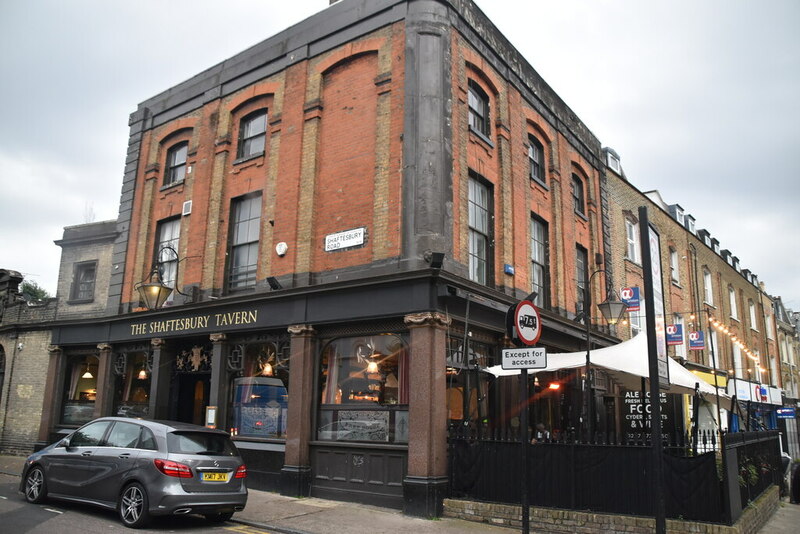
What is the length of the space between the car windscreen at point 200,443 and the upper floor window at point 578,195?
13853 mm

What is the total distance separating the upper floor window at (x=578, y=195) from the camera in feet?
64.2

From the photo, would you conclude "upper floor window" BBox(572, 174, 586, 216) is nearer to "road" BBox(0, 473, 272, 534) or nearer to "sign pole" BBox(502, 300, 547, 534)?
"sign pole" BBox(502, 300, 547, 534)

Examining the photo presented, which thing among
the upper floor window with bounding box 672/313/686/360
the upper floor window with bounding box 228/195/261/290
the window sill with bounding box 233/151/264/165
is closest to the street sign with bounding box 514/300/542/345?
the upper floor window with bounding box 228/195/261/290

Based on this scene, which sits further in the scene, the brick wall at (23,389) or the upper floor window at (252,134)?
the brick wall at (23,389)

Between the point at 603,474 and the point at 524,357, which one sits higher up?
the point at 524,357

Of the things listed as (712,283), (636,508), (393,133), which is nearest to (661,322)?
(636,508)

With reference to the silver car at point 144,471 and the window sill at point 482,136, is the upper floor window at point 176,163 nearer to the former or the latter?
the window sill at point 482,136

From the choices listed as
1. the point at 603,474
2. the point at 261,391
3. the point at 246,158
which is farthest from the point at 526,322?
the point at 246,158

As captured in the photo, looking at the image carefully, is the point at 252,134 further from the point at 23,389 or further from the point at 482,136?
the point at 23,389

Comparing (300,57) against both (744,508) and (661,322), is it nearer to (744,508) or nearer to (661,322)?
(661,322)

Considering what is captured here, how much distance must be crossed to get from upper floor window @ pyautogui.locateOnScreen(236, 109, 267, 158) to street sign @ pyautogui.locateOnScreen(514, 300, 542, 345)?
9840 millimetres

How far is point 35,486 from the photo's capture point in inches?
Result: 394

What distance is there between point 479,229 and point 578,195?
7.50m

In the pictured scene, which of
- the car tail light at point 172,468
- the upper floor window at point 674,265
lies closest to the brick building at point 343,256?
the car tail light at point 172,468
